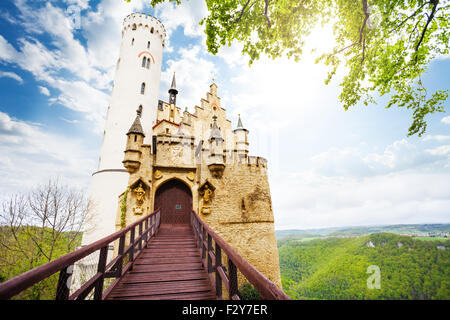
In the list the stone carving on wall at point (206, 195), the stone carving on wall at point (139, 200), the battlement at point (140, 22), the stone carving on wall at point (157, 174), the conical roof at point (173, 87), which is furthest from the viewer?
the conical roof at point (173, 87)

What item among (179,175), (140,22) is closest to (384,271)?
(179,175)

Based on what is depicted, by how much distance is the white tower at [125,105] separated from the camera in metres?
15.6

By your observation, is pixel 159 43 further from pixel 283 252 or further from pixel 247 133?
pixel 283 252

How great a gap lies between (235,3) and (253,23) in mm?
757

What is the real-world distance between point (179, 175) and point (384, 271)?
7698 centimetres

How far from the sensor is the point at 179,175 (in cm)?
1108

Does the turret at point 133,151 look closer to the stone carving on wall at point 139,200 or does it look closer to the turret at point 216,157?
the stone carving on wall at point 139,200

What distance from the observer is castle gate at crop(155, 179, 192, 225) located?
35.6ft

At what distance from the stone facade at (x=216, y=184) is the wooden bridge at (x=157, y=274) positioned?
4333 mm

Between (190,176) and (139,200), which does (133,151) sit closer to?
(139,200)

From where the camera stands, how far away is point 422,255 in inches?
2165

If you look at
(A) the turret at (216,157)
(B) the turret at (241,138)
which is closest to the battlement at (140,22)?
(B) the turret at (241,138)

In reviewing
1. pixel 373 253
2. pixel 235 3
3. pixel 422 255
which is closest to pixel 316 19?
pixel 235 3

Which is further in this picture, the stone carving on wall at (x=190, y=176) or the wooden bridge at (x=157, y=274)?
the stone carving on wall at (x=190, y=176)
